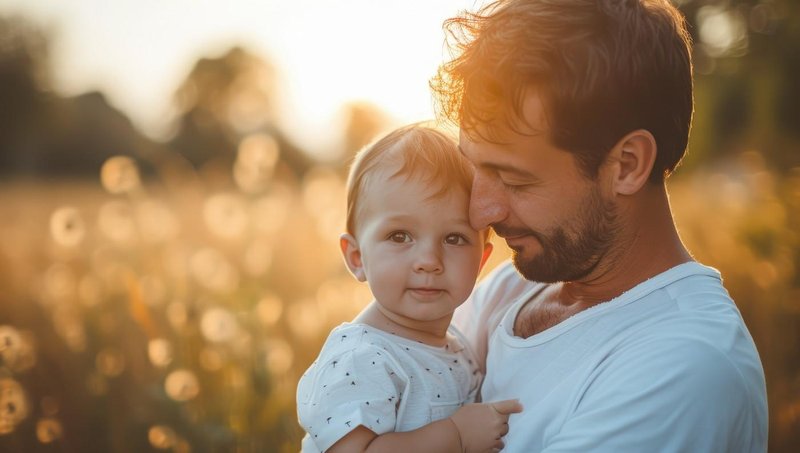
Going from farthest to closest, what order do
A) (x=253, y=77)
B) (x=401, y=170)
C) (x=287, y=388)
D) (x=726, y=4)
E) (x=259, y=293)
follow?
(x=253, y=77) < (x=726, y=4) < (x=259, y=293) < (x=287, y=388) < (x=401, y=170)

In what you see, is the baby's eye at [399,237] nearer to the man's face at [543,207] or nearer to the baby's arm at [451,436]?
the man's face at [543,207]

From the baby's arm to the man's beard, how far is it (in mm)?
465

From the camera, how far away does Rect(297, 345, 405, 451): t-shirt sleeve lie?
214 centimetres

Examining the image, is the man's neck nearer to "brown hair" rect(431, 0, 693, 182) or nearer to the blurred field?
"brown hair" rect(431, 0, 693, 182)

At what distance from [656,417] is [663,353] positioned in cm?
16

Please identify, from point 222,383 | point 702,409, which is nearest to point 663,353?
point 702,409

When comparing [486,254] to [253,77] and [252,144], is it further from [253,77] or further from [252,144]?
[253,77]

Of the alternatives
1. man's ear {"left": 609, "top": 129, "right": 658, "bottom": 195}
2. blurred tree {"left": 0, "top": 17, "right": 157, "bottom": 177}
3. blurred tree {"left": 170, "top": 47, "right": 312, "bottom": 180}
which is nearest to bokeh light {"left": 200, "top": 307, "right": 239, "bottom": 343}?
man's ear {"left": 609, "top": 129, "right": 658, "bottom": 195}

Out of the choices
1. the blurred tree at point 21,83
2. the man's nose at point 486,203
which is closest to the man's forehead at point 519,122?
the man's nose at point 486,203

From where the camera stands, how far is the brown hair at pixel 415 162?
97.3 inches

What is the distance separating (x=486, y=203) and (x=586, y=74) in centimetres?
50

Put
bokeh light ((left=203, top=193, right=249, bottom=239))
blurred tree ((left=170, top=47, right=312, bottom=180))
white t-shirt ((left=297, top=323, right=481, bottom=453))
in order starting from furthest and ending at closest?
blurred tree ((left=170, top=47, right=312, bottom=180)), bokeh light ((left=203, top=193, right=249, bottom=239)), white t-shirt ((left=297, top=323, right=481, bottom=453))

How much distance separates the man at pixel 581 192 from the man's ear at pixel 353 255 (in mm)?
481

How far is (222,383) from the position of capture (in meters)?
3.70
